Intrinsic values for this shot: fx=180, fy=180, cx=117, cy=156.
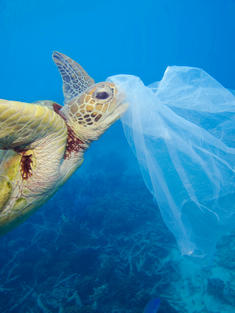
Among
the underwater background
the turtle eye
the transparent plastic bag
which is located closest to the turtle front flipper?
the turtle eye

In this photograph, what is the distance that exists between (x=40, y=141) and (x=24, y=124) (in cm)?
24

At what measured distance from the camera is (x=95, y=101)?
152cm

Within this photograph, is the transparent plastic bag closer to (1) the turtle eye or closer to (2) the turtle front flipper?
(1) the turtle eye

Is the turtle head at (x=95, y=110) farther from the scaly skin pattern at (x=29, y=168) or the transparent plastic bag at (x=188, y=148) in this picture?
the scaly skin pattern at (x=29, y=168)

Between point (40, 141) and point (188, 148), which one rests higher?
point (40, 141)

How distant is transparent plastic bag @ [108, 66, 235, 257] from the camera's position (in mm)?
1462

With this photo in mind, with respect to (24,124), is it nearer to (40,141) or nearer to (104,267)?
(40,141)

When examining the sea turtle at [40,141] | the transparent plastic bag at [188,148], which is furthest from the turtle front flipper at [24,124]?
the transparent plastic bag at [188,148]

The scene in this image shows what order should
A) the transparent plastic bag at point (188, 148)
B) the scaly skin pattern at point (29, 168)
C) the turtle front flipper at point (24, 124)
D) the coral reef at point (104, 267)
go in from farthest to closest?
the coral reef at point (104, 267) < the transparent plastic bag at point (188, 148) < the scaly skin pattern at point (29, 168) < the turtle front flipper at point (24, 124)

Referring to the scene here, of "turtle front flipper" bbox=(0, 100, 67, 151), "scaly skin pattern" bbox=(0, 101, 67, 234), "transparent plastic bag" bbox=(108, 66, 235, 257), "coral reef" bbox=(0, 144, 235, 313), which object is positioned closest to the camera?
"turtle front flipper" bbox=(0, 100, 67, 151)

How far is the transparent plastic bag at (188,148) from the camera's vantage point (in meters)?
1.46

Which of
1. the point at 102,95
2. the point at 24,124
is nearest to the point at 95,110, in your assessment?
the point at 102,95

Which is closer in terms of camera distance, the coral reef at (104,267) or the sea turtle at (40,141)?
the sea turtle at (40,141)

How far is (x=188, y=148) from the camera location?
4.83ft
